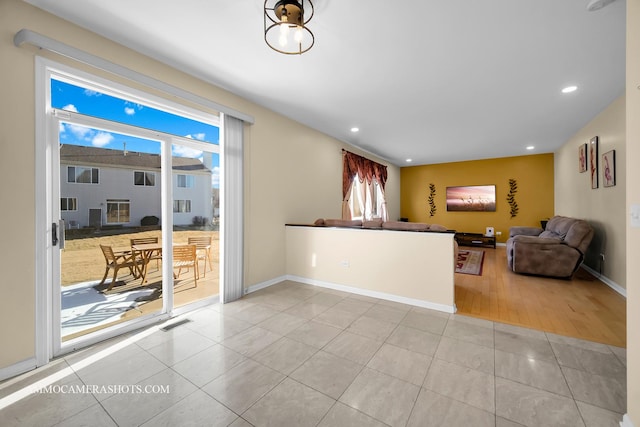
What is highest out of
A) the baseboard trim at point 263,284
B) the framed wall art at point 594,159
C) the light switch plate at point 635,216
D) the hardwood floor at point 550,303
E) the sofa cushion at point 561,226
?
the framed wall art at point 594,159

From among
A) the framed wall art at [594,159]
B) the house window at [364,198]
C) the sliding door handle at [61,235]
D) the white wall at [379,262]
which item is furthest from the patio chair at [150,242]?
the framed wall art at [594,159]

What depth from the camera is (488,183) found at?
7426 millimetres

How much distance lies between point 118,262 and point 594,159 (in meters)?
6.89

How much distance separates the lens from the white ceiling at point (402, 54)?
1.93 meters

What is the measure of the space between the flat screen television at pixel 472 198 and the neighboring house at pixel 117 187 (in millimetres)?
7401

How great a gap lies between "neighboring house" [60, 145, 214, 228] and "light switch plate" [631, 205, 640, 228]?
365 cm

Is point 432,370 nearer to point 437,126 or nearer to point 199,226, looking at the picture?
point 199,226

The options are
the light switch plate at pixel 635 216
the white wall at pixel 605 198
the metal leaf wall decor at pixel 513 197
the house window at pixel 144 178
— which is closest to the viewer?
the light switch plate at pixel 635 216

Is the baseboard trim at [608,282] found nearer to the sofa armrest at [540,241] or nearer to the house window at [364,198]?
the sofa armrest at [540,241]

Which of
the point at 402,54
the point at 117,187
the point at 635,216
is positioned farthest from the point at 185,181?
the point at 635,216

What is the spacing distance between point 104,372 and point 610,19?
186 inches

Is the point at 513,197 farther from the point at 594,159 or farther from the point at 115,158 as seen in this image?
the point at 115,158

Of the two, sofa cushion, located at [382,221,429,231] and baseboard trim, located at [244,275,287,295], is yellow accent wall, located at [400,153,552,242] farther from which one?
baseboard trim, located at [244,275,287,295]

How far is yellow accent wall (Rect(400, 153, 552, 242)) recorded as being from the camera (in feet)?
22.4
